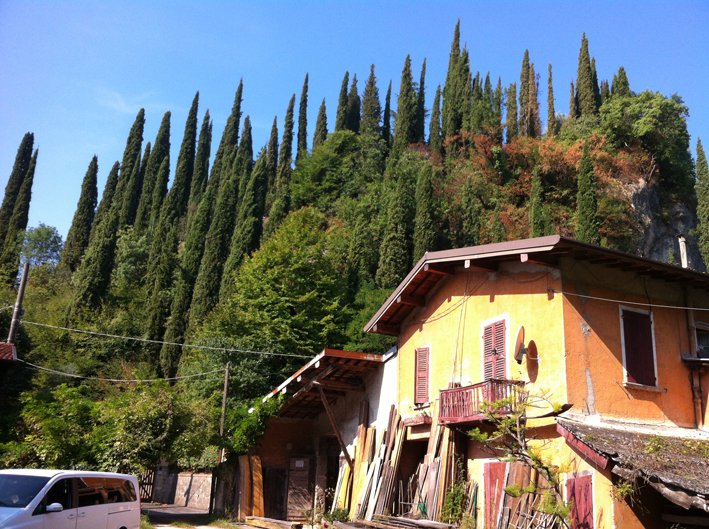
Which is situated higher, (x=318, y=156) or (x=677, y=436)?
(x=318, y=156)

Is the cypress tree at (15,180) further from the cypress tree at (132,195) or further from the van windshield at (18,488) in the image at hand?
the van windshield at (18,488)

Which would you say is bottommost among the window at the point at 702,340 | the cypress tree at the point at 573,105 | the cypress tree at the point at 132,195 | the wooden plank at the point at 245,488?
the wooden plank at the point at 245,488

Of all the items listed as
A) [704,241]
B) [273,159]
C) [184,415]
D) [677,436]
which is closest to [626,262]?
[677,436]

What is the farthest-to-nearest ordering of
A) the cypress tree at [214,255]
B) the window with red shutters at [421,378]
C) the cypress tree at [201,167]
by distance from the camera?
the cypress tree at [201,167] → the cypress tree at [214,255] → the window with red shutters at [421,378]

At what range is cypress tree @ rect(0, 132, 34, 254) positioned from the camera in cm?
6586

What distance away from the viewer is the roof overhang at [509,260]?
1347 cm

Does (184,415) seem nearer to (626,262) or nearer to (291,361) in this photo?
(291,361)

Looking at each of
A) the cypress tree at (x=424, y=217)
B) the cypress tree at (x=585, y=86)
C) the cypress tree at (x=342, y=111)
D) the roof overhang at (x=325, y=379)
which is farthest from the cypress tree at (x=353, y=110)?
the roof overhang at (x=325, y=379)

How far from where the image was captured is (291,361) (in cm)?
3341

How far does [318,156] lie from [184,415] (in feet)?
128

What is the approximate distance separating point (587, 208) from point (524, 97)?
23.7m

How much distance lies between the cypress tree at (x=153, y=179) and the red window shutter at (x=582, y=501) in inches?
2310

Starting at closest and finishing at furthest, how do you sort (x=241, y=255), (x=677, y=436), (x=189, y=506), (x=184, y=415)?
(x=677, y=436) → (x=184, y=415) → (x=189, y=506) → (x=241, y=255)

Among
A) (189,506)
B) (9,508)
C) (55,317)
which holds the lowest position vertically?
(189,506)
